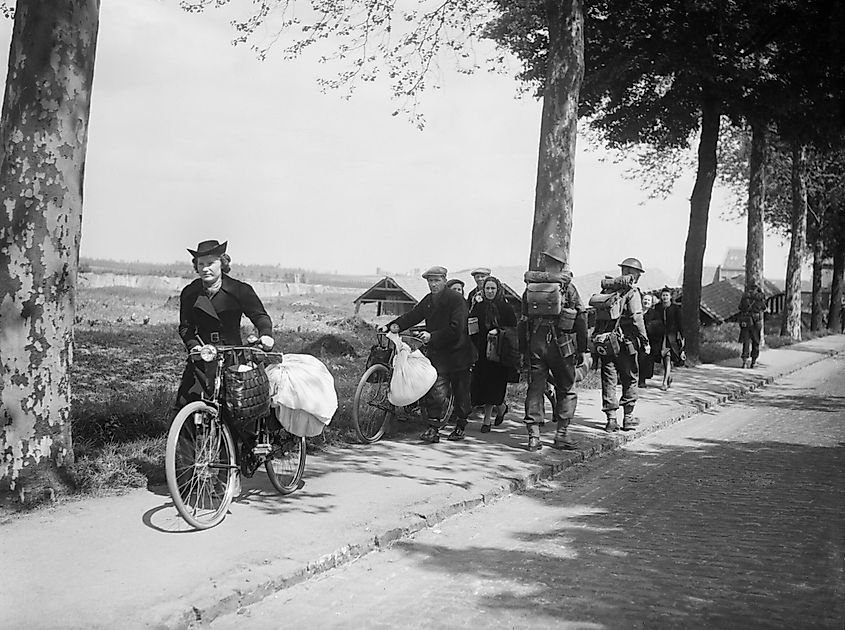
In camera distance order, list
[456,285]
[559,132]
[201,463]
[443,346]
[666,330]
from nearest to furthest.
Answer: [201,463], [443,346], [456,285], [559,132], [666,330]

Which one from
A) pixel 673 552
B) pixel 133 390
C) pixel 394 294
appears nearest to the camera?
pixel 673 552

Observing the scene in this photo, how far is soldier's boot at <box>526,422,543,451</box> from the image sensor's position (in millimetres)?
9188

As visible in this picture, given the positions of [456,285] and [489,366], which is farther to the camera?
[489,366]

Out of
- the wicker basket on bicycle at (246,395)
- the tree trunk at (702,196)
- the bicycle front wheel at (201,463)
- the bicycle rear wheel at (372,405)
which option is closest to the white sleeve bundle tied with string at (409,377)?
the bicycle rear wheel at (372,405)

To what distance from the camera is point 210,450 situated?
604cm

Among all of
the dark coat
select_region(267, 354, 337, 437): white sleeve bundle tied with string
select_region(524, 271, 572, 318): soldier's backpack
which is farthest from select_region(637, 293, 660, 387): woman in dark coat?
select_region(267, 354, 337, 437): white sleeve bundle tied with string

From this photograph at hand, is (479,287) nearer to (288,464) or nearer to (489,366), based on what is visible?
(489,366)

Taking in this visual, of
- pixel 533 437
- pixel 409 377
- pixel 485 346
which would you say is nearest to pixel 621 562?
pixel 533 437

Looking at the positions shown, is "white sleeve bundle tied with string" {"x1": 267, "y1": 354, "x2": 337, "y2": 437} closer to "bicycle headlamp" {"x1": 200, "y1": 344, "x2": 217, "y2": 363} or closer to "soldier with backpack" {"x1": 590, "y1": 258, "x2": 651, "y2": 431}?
"bicycle headlamp" {"x1": 200, "y1": 344, "x2": 217, "y2": 363}

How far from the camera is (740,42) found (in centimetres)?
1931

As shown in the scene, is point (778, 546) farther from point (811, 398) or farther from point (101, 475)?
point (811, 398)

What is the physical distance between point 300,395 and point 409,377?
8.97ft

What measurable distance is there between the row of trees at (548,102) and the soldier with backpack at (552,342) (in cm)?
420

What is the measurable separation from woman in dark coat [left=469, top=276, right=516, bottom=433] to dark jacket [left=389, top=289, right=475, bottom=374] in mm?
756
